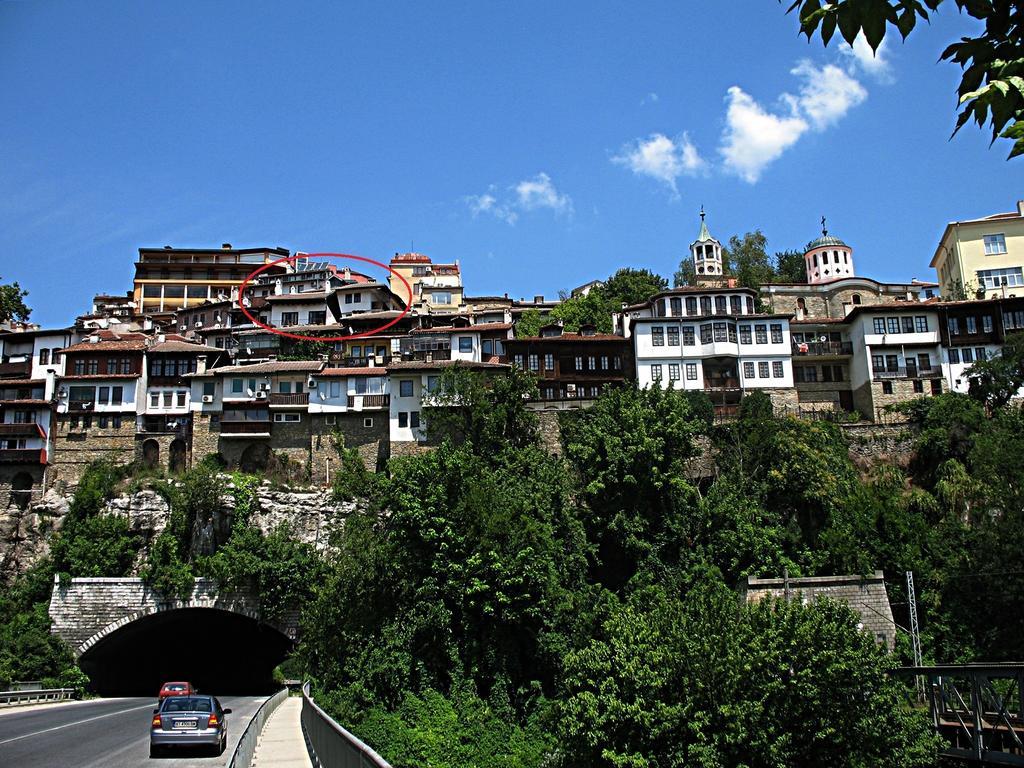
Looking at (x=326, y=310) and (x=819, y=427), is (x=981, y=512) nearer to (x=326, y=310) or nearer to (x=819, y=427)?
(x=819, y=427)

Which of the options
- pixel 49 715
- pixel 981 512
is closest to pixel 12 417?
pixel 49 715

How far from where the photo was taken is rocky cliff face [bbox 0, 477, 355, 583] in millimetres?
51219

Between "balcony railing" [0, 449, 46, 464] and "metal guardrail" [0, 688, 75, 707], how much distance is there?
764 inches

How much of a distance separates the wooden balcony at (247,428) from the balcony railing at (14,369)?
19.6 metres

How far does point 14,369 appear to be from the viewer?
66.5 m

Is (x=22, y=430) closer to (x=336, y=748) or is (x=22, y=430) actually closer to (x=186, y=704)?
(x=186, y=704)

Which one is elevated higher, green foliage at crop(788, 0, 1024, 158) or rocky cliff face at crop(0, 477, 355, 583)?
green foliage at crop(788, 0, 1024, 158)

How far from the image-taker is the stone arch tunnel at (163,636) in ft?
159

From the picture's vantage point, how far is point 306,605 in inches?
1865

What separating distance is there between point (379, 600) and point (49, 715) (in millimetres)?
12114

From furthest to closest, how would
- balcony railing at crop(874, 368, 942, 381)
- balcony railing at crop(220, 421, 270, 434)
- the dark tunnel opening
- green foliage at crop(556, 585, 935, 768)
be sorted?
balcony railing at crop(220, 421, 270, 434) → balcony railing at crop(874, 368, 942, 381) → the dark tunnel opening → green foliage at crop(556, 585, 935, 768)

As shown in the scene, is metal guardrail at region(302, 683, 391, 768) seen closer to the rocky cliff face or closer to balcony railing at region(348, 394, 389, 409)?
the rocky cliff face

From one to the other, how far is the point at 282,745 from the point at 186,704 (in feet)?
8.67

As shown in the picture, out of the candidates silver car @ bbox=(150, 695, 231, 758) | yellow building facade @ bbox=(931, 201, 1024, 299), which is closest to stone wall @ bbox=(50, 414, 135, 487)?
silver car @ bbox=(150, 695, 231, 758)
